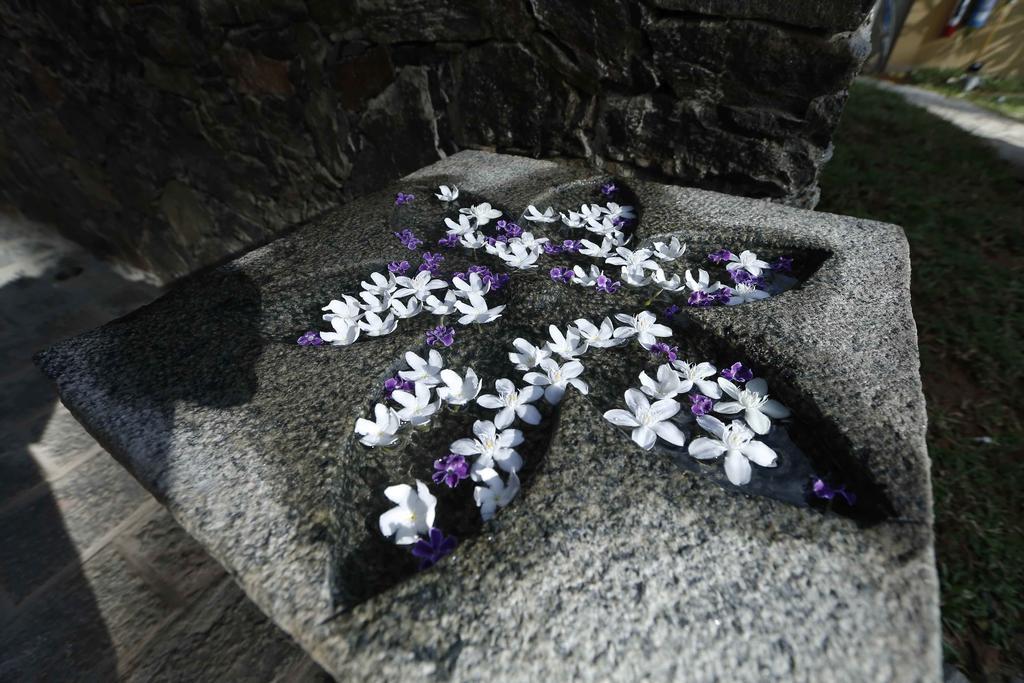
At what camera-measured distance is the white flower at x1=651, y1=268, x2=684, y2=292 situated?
1.23m

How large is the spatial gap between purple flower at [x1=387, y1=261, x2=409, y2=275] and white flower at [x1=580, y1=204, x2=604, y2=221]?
0.52 meters

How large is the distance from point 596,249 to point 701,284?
0.88ft

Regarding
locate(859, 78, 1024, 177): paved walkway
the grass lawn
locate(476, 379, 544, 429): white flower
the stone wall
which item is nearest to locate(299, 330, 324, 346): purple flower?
locate(476, 379, 544, 429): white flower

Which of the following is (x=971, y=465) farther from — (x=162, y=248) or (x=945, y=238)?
(x=162, y=248)

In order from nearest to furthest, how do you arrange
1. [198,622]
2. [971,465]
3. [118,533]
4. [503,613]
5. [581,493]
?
[503,613], [581,493], [198,622], [971,465], [118,533]

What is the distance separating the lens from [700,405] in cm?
98

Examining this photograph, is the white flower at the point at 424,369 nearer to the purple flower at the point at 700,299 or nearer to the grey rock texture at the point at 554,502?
the grey rock texture at the point at 554,502

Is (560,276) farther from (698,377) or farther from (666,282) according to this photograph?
(698,377)

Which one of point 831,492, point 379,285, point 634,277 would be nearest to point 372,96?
point 379,285

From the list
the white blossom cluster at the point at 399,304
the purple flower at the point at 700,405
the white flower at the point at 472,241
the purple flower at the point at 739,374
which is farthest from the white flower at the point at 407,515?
the white flower at the point at 472,241

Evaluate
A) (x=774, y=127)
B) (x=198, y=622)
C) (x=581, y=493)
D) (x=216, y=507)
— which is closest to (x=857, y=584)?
(x=581, y=493)

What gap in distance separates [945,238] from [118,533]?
377 cm

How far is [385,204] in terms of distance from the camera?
1590mm

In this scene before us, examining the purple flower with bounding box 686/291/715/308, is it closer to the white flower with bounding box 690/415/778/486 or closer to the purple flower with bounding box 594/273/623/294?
the purple flower with bounding box 594/273/623/294
